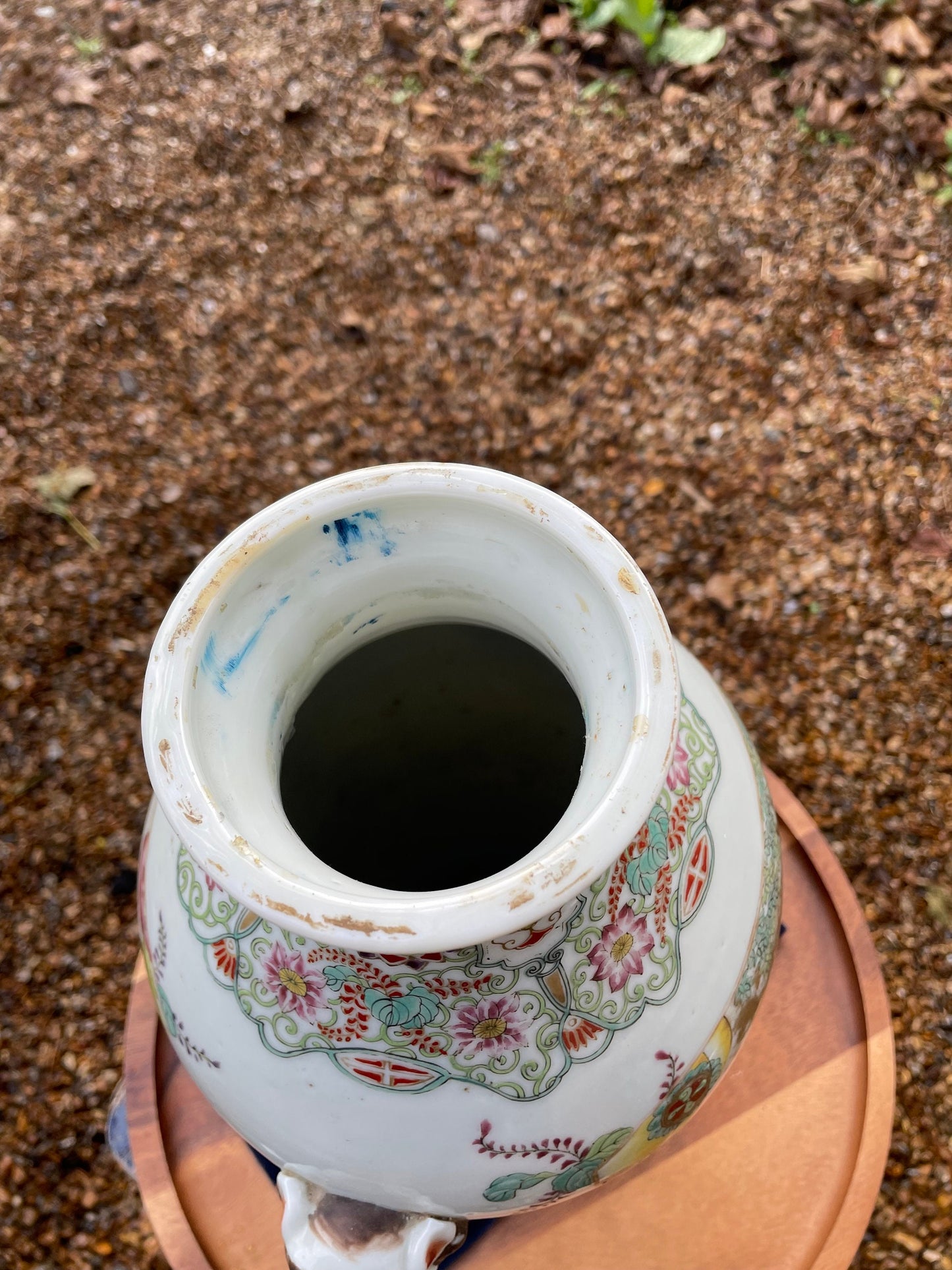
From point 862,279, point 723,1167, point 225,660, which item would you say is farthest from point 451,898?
point 862,279

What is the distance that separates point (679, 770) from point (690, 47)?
7.18 feet

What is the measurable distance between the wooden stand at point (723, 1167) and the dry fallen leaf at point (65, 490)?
1053 mm

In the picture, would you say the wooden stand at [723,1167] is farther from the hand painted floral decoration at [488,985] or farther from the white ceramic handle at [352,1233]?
the hand painted floral decoration at [488,985]

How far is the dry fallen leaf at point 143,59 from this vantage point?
8.01ft

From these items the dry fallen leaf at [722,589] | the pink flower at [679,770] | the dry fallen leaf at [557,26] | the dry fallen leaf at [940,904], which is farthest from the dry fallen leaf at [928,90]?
the pink flower at [679,770]

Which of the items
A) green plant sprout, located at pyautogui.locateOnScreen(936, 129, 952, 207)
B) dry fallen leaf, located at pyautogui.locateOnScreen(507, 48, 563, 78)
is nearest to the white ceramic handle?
green plant sprout, located at pyautogui.locateOnScreen(936, 129, 952, 207)

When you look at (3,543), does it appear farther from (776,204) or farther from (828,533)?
(776,204)

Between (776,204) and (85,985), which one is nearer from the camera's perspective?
(85,985)

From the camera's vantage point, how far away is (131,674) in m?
1.97

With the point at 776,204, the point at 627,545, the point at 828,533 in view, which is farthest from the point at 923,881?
the point at 776,204

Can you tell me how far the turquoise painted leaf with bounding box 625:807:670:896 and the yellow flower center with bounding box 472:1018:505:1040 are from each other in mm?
137

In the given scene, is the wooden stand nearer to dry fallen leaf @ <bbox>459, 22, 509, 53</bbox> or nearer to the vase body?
the vase body

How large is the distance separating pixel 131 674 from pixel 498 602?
4.46 ft

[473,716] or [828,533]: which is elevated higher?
[473,716]
